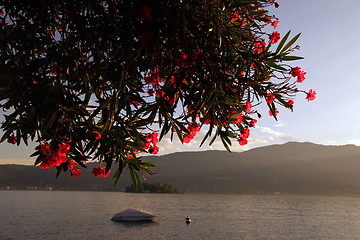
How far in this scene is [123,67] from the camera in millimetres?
3795

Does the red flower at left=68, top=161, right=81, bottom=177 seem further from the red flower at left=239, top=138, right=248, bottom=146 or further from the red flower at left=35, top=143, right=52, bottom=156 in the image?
the red flower at left=239, top=138, right=248, bottom=146

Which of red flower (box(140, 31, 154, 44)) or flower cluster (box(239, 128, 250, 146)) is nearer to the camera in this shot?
red flower (box(140, 31, 154, 44))

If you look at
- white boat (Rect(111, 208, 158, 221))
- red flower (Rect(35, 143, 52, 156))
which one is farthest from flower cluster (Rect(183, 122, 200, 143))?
white boat (Rect(111, 208, 158, 221))

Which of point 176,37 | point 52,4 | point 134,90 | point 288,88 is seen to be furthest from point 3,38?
point 288,88

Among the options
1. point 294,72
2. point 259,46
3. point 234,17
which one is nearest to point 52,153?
point 234,17

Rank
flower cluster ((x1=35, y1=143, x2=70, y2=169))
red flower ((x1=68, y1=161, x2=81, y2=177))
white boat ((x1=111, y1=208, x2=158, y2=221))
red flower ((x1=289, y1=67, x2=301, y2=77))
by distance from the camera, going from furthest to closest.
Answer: white boat ((x1=111, y1=208, x2=158, y2=221)) < red flower ((x1=68, y1=161, x2=81, y2=177)) < red flower ((x1=289, y1=67, x2=301, y2=77)) < flower cluster ((x1=35, y1=143, x2=70, y2=169))

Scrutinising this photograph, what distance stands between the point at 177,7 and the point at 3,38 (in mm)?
2363

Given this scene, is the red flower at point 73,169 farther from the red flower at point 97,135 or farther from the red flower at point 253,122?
the red flower at point 253,122

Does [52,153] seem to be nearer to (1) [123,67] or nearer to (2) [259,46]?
(1) [123,67]

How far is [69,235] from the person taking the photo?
64750mm

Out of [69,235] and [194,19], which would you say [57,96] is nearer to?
[194,19]

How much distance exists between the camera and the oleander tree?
12.4 ft

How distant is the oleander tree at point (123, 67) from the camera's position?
12.4ft

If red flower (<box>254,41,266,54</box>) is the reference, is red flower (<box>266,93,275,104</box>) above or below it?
below
